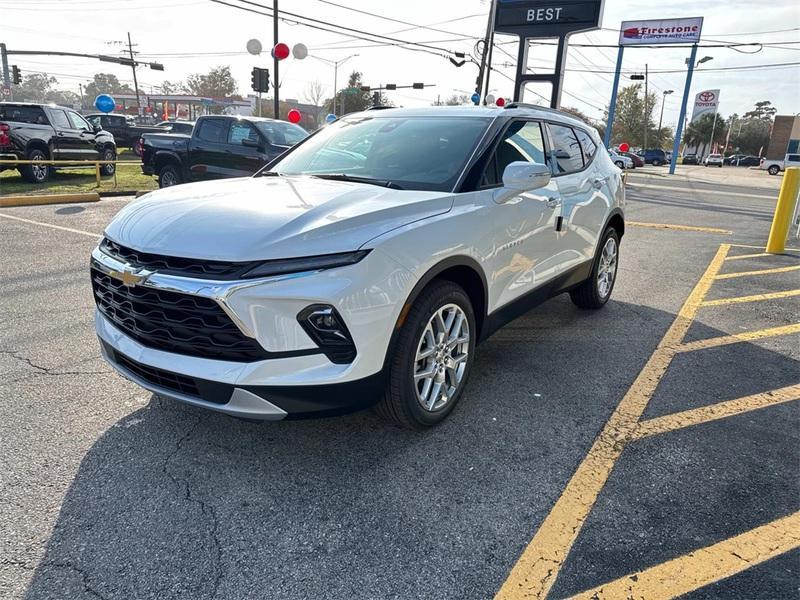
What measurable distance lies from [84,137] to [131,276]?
16.1 m

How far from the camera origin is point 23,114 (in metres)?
14.7

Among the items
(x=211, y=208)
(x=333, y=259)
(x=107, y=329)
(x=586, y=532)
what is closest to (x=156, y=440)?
(x=107, y=329)

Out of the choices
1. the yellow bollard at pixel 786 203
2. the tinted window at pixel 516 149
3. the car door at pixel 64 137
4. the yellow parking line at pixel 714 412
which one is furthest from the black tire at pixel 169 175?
the yellow bollard at pixel 786 203

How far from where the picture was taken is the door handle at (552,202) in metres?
4.02

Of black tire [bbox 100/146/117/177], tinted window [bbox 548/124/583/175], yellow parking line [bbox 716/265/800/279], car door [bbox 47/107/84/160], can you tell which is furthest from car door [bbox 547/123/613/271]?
black tire [bbox 100/146/117/177]

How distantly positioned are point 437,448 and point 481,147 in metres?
1.84

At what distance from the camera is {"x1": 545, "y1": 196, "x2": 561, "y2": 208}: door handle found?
4.02 metres

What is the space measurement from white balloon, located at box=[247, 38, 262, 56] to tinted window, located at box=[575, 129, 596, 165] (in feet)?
50.6

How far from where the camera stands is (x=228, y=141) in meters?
10.9

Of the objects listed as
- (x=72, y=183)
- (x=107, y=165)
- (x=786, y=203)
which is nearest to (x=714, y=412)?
(x=786, y=203)

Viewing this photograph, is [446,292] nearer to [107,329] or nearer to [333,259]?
[333,259]

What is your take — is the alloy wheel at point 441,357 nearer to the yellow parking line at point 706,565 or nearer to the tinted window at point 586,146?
the yellow parking line at point 706,565

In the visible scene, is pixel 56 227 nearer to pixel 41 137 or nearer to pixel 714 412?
pixel 41 137

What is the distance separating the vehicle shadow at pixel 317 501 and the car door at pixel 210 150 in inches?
336
